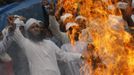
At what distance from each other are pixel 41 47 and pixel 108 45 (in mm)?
1414

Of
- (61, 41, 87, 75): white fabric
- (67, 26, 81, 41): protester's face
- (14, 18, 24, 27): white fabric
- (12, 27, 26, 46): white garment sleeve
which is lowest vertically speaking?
(61, 41, 87, 75): white fabric

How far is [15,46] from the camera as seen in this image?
854cm

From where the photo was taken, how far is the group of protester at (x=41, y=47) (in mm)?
8492

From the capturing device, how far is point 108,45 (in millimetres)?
9188

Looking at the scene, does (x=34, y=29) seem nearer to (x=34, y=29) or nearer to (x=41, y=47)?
(x=34, y=29)

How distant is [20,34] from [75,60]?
1.37m

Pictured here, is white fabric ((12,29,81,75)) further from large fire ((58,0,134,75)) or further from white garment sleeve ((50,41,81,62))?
large fire ((58,0,134,75))

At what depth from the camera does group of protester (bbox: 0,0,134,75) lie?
8492 millimetres

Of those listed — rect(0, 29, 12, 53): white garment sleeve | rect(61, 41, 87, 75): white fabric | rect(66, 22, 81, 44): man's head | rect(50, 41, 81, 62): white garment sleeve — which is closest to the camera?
rect(0, 29, 12, 53): white garment sleeve

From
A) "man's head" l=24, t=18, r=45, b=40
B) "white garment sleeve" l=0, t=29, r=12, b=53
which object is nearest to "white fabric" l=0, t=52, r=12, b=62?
"white garment sleeve" l=0, t=29, r=12, b=53

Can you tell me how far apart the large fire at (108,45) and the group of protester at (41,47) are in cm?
25

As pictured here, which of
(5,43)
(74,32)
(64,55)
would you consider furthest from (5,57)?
(74,32)

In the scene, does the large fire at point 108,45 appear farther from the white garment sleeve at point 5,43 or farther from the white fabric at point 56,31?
the white garment sleeve at point 5,43

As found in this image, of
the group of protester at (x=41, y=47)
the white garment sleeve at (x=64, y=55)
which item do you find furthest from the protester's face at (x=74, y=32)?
the white garment sleeve at (x=64, y=55)
